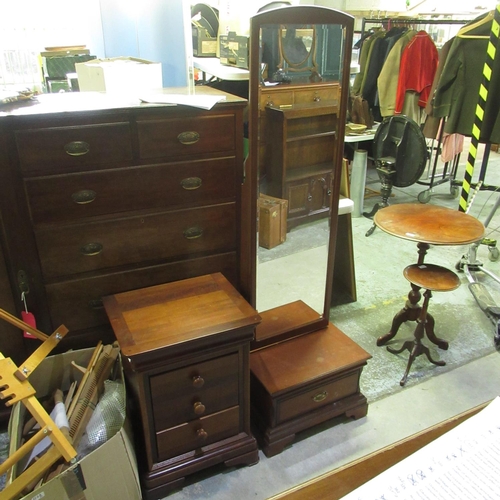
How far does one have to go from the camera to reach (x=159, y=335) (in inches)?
59.1

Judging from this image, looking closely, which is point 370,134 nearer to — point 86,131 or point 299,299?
point 299,299

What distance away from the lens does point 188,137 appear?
1.69 meters

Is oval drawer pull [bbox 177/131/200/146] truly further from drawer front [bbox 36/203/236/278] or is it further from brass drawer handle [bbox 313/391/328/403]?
brass drawer handle [bbox 313/391/328/403]

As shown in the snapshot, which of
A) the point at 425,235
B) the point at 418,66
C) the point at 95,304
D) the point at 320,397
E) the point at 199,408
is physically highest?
the point at 418,66

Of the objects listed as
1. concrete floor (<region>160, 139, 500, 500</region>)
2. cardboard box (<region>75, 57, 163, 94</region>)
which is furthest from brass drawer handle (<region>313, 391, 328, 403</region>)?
cardboard box (<region>75, 57, 163, 94</region>)

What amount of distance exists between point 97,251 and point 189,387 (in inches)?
23.2

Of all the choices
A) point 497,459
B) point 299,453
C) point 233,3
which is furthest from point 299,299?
point 233,3

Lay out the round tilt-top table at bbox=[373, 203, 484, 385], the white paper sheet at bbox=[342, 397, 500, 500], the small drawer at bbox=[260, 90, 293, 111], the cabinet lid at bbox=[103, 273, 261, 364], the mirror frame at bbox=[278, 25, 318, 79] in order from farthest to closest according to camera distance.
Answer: the round tilt-top table at bbox=[373, 203, 484, 385] < the mirror frame at bbox=[278, 25, 318, 79] < the small drawer at bbox=[260, 90, 293, 111] < the cabinet lid at bbox=[103, 273, 261, 364] < the white paper sheet at bbox=[342, 397, 500, 500]

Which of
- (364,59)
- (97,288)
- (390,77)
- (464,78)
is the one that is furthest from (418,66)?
(97,288)

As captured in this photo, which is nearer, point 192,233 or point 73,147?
point 73,147

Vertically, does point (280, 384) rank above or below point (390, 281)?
above

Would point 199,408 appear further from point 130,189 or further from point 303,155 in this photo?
point 303,155

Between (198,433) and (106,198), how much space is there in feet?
2.92

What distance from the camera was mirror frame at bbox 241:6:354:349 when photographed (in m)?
1.54
